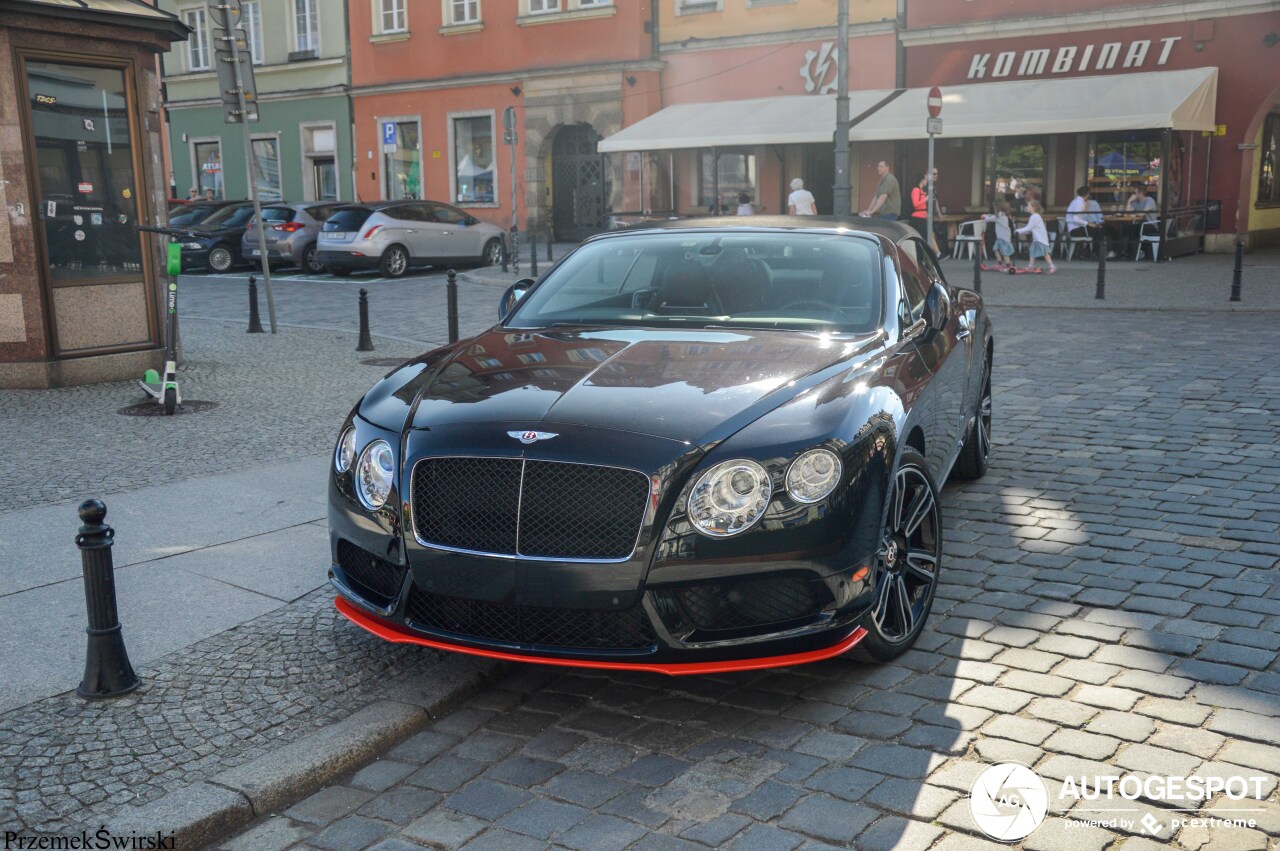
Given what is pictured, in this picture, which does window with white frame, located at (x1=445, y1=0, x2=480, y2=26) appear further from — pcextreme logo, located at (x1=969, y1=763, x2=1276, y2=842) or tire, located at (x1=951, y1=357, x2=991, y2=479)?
pcextreme logo, located at (x1=969, y1=763, x2=1276, y2=842)

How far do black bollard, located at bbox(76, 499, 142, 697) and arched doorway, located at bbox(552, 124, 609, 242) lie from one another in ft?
96.3

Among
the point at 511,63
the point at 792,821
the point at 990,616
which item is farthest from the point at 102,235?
the point at 511,63

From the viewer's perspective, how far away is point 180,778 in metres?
3.74

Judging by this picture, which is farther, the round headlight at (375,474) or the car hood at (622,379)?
the round headlight at (375,474)

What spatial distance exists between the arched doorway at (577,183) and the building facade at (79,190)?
72.4 feet

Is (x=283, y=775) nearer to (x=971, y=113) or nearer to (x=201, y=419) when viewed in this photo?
(x=201, y=419)

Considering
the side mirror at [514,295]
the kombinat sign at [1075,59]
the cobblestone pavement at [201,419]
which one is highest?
the kombinat sign at [1075,59]

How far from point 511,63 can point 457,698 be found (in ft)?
103

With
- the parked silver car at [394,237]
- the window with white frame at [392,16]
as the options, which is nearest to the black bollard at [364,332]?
the parked silver car at [394,237]

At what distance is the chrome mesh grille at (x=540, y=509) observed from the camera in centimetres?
395

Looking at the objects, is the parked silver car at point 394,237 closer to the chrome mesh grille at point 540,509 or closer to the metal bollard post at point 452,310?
the metal bollard post at point 452,310

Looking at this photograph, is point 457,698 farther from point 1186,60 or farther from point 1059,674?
point 1186,60

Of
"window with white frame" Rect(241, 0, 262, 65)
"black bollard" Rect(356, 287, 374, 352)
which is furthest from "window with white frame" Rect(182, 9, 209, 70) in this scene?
"black bollard" Rect(356, 287, 374, 352)

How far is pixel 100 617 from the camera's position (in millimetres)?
4234
